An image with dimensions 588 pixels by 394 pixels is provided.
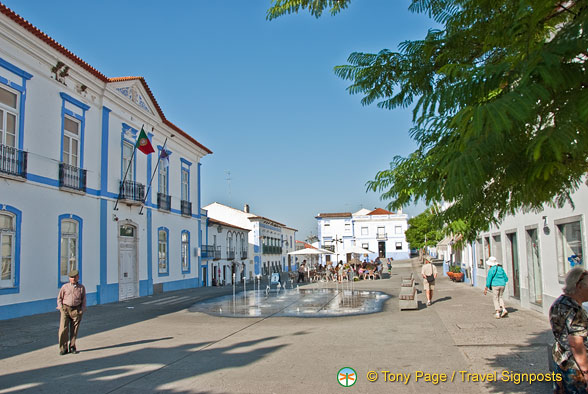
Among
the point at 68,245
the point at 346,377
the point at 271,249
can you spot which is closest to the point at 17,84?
the point at 68,245

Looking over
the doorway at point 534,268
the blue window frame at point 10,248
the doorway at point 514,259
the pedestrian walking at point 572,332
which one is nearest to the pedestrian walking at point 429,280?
the doorway at point 514,259

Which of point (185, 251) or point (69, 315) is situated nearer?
point (69, 315)

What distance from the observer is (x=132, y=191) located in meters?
22.3

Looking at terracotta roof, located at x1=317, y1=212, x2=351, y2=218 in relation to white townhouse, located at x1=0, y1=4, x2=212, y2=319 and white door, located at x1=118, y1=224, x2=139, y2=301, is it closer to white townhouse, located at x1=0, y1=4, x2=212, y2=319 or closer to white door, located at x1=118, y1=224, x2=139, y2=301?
white townhouse, located at x1=0, y1=4, x2=212, y2=319

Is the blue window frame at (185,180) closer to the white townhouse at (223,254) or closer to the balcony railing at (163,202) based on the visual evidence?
the balcony railing at (163,202)

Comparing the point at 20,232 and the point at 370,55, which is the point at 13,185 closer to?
the point at 20,232

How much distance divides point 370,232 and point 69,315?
248 feet

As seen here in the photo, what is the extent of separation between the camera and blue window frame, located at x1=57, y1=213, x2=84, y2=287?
1706cm

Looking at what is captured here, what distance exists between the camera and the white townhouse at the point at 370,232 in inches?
3194

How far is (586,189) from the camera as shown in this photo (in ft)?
30.6

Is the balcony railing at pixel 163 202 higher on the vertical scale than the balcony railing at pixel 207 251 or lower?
higher

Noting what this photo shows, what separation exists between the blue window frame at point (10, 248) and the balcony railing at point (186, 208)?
1382 cm

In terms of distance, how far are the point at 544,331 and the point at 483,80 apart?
907cm

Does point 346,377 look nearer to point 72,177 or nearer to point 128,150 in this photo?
point 72,177
